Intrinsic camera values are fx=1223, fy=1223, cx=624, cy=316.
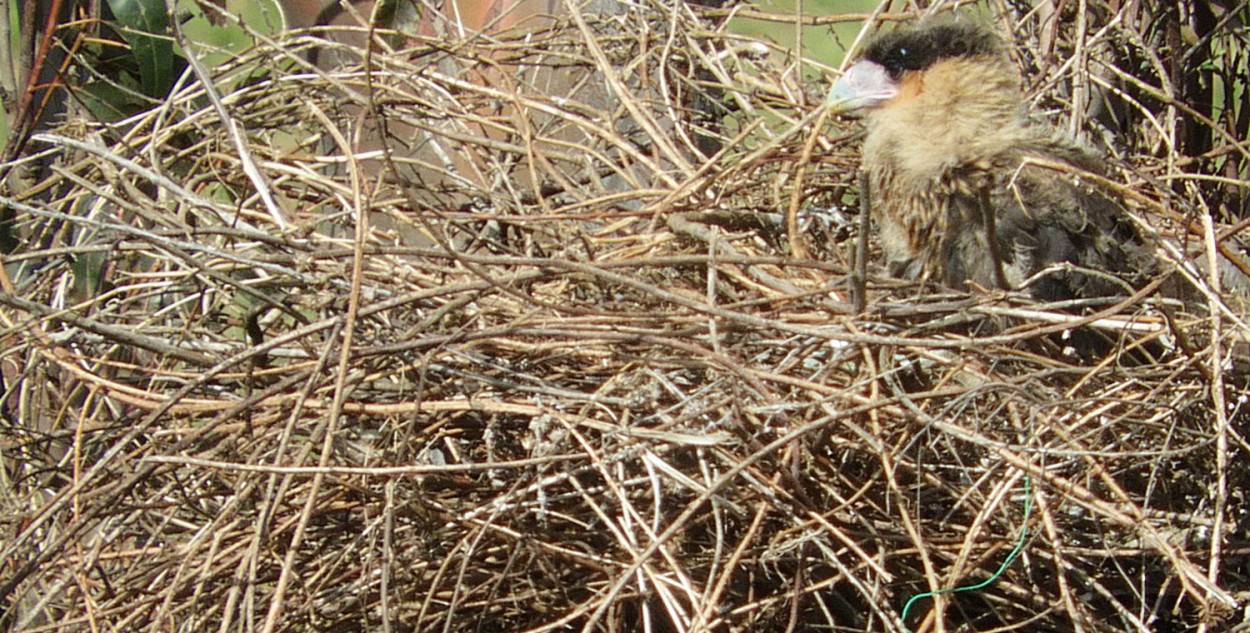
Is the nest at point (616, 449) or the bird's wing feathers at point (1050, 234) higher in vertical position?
the bird's wing feathers at point (1050, 234)

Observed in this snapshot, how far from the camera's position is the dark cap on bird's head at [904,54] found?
6.85 ft

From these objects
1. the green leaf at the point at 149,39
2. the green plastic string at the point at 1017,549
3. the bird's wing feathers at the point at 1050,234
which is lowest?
the green plastic string at the point at 1017,549

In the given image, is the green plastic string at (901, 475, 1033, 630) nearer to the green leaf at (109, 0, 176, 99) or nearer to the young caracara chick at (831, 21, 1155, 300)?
the young caracara chick at (831, 21, 1155, 300)

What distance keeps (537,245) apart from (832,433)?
64 cm

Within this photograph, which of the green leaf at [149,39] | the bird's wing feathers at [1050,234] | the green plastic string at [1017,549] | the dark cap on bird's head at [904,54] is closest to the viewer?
the green plastic string at [1017,549]

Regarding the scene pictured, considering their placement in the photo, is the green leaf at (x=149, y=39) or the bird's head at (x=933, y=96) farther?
the green leaf at (x=149, y=39)

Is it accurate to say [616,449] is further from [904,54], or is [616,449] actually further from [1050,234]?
[904,54]

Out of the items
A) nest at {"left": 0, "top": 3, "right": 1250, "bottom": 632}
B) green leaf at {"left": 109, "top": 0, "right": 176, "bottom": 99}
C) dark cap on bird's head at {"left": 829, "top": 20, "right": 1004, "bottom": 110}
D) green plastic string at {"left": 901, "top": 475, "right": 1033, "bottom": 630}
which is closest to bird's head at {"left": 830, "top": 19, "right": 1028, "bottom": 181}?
dark cap on bird's head at {"left": 829, "top": 20, "right": 1004, "bottom": 110}

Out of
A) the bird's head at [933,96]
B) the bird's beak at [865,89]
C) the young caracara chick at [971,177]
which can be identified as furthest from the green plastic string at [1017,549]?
the bird's beak at [865,89]

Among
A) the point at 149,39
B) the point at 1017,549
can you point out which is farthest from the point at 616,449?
the point at 149,39

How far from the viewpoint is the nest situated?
1.47 meters

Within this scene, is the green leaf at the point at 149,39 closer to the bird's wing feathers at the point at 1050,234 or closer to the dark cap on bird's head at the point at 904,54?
the dark cap on bird's head at the point at 904,54

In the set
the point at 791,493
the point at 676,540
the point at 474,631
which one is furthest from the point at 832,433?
the point at 474,631

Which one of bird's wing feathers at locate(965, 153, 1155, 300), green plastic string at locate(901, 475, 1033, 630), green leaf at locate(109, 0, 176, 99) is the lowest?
green plastic string at locate(901, 475, 1033, 630)
